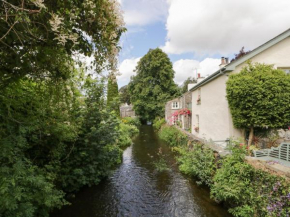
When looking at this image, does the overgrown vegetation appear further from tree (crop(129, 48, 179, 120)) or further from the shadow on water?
tree (crop(129, 48, 179, 120))

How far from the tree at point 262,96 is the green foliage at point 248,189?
7.72 ft

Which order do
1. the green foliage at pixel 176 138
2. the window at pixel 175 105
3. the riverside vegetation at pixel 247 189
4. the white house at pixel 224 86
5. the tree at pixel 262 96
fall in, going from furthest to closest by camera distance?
1. the window at pixel 175 105
2. the green foliage at pixel 176 138
3. the white house at pixel 224 86
4. the tree at pixel 262 96
5. the riverside vegetation at pixel 247 189

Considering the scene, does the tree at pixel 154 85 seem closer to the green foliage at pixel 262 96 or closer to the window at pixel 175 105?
the window at pixel 175 105

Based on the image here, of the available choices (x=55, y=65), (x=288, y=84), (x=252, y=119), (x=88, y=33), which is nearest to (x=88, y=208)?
(x=55, y=65)

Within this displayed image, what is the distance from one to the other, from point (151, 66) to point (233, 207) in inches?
1154

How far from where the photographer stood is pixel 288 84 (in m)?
8.32

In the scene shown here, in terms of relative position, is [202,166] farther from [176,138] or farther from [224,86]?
[176,138]

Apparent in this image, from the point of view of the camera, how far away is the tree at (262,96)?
8305 mm

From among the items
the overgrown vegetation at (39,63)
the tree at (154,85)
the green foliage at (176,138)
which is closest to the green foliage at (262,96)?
the green foliage at (176,138)

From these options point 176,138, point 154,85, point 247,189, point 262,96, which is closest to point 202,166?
point 247,189

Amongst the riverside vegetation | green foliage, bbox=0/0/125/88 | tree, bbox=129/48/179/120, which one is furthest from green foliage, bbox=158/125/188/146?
green foliage, bbox=0/0/125/88

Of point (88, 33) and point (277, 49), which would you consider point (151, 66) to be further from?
point (88, 33)

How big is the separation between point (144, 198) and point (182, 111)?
15082mm

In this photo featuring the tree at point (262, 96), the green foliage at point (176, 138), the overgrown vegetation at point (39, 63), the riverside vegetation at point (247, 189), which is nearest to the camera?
the overgrown vegetation at point (39, 63)
